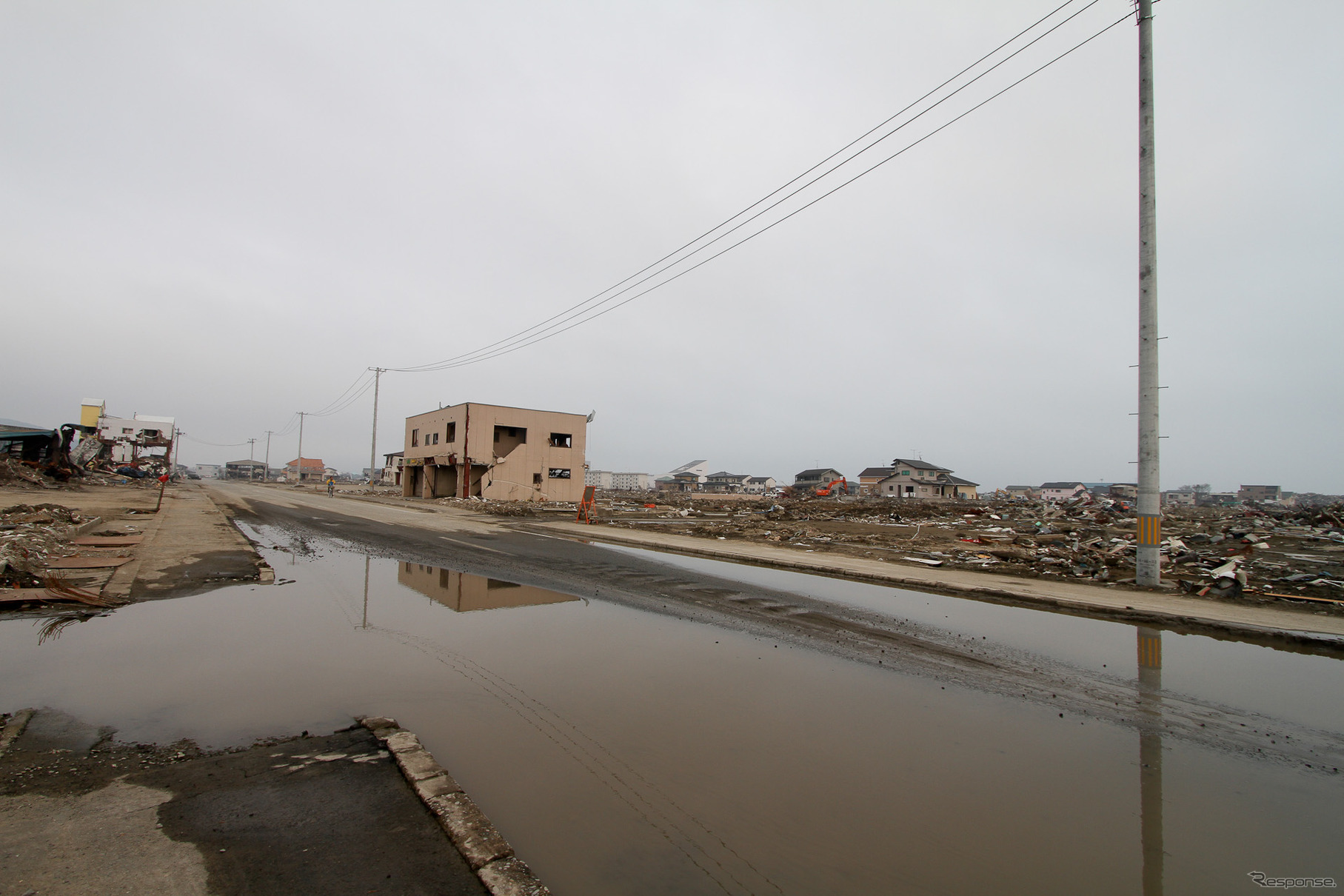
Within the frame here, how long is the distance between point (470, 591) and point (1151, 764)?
9.46m

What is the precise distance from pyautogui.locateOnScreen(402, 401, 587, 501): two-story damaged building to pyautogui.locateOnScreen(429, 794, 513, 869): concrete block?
42.9 meters

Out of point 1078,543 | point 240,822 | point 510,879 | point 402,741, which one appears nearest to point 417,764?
point 402,741

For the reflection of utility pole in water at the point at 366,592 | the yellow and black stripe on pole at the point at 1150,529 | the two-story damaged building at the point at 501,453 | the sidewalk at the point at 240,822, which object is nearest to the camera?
the sidewalk at the point at 240,822

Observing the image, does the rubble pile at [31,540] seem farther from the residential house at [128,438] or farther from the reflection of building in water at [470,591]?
the residential house at [128,438]

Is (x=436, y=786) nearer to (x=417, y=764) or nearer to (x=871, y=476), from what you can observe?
(x=417, y=764)

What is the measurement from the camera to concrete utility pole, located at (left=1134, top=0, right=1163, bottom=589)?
11594 mm

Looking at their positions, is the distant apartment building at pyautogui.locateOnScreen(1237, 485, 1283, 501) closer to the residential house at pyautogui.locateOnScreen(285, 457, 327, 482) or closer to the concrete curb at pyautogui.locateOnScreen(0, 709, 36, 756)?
the concrete curb at pyautogui.locateOnScreen(0, 709, 36, 756)

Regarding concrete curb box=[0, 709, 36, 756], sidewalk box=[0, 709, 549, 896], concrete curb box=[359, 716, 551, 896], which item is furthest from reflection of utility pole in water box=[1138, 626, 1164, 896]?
concrete curb box=[0, 709, 36, 756]

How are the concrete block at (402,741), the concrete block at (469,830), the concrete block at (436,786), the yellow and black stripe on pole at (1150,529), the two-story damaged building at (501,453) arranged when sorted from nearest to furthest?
the concrete block at (469,830) < the concrete block at (436,786) < the concrete block at (402,741) < the yellow and black stripe on pole at (1150,529) < the two-story damaged building at (501,453)

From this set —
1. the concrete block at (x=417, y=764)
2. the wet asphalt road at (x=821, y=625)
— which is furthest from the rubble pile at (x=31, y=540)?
the concrete block at (x=417, y=764)

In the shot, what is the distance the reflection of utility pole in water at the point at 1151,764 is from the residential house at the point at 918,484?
81.7 meters

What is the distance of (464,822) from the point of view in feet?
11.1

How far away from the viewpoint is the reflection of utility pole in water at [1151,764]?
3.42m

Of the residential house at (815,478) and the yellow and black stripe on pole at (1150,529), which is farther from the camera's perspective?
the residential house at (815,478)
